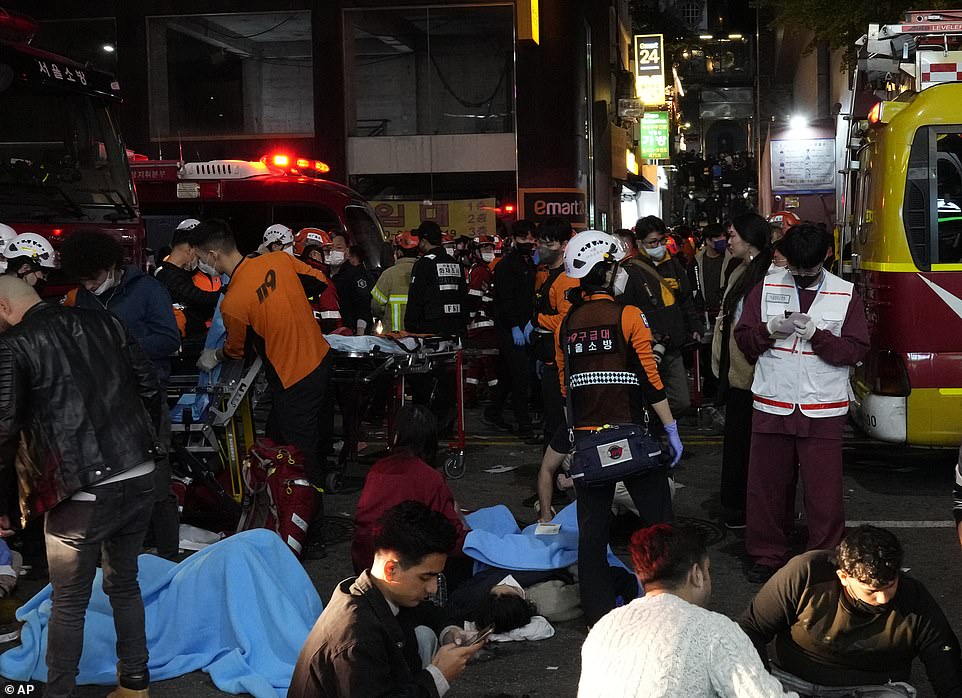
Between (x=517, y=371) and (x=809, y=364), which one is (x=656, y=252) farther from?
(x=809, y=364)

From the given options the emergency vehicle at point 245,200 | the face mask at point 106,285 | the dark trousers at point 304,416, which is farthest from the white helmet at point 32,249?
the emergency vehicle at point 245,200

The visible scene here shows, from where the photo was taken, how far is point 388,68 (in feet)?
94.0

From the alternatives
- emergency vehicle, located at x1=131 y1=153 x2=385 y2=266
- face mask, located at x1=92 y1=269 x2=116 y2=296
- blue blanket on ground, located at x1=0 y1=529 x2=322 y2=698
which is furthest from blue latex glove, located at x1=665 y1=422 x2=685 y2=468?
emergency vehicle, located at x1=131 y1=153 x2=385 y2=266

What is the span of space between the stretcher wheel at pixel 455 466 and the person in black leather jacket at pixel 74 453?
4.86m

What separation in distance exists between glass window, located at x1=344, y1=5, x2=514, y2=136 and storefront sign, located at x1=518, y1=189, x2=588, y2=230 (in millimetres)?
1826

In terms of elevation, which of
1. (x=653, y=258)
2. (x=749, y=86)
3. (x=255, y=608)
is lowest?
(x=255, y=608)

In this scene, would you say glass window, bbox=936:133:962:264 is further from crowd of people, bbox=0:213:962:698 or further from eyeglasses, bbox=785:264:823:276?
eyeglasses, bbox=785:264:823:276

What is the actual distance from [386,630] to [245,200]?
13.7 m

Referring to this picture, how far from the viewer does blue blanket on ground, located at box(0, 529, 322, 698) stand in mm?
5531

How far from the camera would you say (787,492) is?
686 cm

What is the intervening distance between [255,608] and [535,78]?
23280mm

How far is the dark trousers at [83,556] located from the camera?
4.80 m

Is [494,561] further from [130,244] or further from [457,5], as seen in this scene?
[457,5]

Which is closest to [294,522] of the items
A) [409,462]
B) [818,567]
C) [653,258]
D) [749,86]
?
[409,462]
